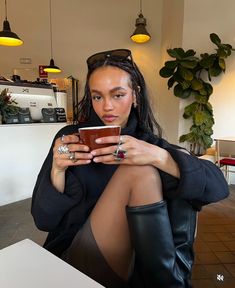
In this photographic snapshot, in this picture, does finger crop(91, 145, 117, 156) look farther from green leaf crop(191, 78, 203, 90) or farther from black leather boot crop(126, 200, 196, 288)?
green leaf crop(191, 78, 203, 90)

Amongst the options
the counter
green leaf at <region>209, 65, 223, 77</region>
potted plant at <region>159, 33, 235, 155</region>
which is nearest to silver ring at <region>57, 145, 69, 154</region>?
the counter

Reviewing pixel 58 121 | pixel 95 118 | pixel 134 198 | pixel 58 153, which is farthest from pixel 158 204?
pixel 58 121

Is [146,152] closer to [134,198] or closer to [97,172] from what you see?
[134,198]

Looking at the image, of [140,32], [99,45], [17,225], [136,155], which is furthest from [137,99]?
[99,45]

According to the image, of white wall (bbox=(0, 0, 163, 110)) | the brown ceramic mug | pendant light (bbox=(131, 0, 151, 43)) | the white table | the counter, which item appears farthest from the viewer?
white wall (bbox=(0, 0, 163, 110))

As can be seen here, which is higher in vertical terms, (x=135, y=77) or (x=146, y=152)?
(x=135, y=77)

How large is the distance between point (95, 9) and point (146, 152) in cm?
659

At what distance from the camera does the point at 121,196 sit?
0.89 meters

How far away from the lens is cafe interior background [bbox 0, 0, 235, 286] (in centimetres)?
306

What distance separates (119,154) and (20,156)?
8.23 feet

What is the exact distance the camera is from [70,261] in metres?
0.94

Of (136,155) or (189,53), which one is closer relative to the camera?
(136,155)
